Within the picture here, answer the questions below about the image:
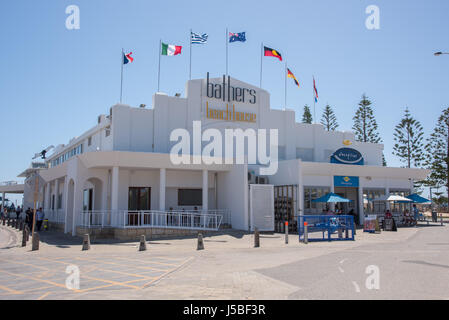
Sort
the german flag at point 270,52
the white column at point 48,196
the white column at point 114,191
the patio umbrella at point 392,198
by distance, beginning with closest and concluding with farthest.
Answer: the white column at point 114,191, the patio umbrella at point 392,198, the german flag at point 270,52, the white column at point 48,196

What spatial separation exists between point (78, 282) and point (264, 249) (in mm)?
9113

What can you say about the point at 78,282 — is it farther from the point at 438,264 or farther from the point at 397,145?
the point at 397,145

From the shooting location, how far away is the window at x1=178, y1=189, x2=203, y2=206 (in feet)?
88.0

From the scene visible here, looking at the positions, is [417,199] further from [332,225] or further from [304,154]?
[332,225]

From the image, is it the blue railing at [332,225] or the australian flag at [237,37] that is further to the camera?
the australian flag at [237,37]

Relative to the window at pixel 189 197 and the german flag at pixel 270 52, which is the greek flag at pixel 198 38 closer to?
the german flag at pixel 270 52

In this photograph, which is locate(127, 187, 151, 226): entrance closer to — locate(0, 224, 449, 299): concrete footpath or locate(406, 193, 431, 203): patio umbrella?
locate(0, 224, 449, 299): concrete footpath

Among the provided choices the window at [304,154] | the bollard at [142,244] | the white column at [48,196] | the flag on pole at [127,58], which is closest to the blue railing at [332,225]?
the bollard at [142,244]

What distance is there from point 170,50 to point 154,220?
12772 millimetres

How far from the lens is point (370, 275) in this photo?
9.71 metres

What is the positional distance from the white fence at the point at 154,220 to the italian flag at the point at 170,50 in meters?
11.9

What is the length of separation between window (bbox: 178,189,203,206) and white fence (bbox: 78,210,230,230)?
2.18 m

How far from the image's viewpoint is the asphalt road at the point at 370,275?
768 cm

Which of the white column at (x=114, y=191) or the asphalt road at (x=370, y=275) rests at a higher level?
the white column at (x=114, y=191)
